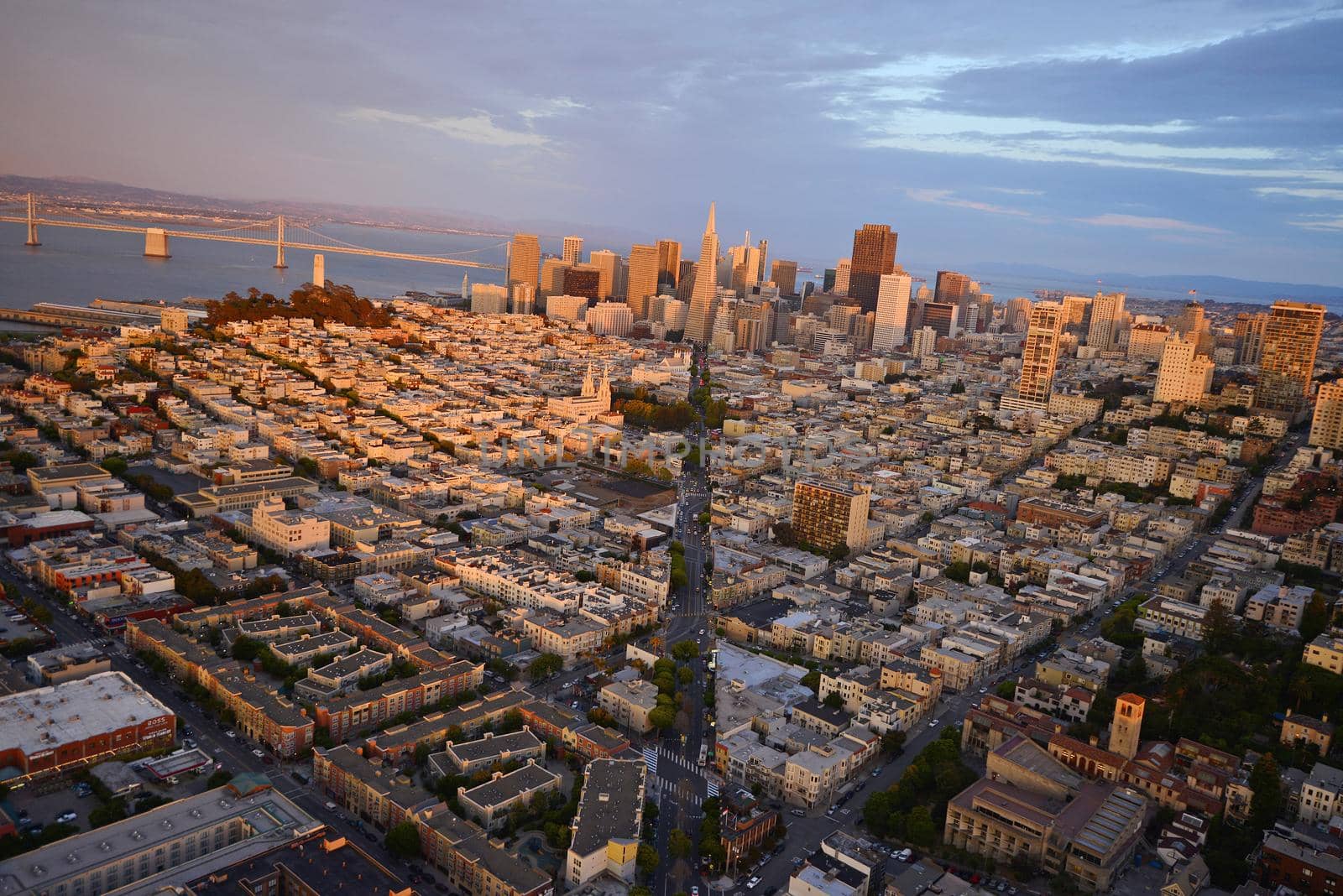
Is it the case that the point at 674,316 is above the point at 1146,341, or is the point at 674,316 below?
below

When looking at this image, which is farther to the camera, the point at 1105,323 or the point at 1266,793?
the point at 1105,323

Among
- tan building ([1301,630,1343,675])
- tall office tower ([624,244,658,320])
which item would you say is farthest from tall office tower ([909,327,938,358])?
tan building ([1301,630,1343,675])

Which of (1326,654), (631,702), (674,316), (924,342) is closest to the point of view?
(631,702)

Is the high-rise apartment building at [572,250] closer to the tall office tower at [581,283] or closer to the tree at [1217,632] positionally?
the tall office tower at [581,283]

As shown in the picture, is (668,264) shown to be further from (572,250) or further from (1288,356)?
(1288,356)

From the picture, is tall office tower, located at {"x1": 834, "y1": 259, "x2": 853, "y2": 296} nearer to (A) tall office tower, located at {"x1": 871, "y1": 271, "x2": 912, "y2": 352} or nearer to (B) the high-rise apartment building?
(A) tall office tower, located at {"x1": 871, "y1": 271, "x2": 912, "y2": 352}

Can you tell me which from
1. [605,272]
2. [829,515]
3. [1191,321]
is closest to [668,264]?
[605,272]

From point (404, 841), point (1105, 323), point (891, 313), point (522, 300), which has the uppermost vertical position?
point (1105, 323)
